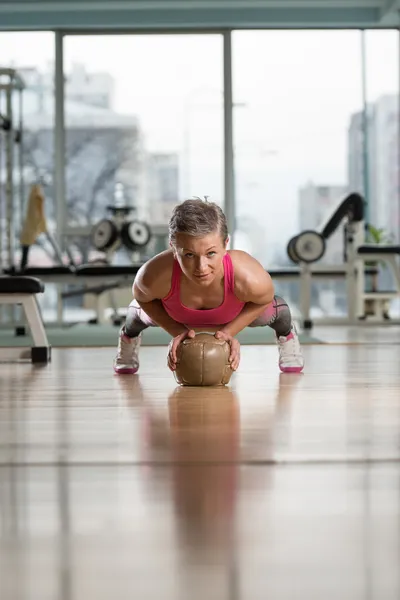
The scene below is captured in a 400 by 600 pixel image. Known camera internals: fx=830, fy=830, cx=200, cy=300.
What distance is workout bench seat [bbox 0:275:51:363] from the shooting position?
9.51ft

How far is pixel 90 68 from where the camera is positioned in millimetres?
7547

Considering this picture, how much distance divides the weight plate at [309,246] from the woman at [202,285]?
3.34 m

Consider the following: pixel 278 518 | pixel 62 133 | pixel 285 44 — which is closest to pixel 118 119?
pixel 62 133

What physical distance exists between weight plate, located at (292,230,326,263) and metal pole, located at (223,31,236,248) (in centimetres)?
188

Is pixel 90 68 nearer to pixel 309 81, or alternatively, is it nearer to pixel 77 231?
pixel 77 231

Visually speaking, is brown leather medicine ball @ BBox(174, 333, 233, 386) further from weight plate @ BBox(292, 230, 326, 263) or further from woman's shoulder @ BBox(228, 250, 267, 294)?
weight plate @ BBox(292, 230, 326, 263)

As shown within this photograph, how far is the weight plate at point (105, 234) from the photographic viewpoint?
6043 millimetres

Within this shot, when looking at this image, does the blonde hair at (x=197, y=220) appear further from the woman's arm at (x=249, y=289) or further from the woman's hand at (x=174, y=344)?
the woman's hand at (x=174, y=344)

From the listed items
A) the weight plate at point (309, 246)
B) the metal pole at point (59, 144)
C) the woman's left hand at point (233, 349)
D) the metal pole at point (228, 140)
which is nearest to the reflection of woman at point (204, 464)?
the woman's left hand at point (233, 349)

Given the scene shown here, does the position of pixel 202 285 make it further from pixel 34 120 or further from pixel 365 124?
pixel 34 120

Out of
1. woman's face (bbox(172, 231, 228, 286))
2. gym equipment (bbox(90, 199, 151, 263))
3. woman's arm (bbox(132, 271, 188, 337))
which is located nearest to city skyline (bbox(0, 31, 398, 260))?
gym equipment (bbox(90, 199, 151, 263))

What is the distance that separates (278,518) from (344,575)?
0.58 feet

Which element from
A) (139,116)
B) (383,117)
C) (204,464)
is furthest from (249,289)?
(383,117)

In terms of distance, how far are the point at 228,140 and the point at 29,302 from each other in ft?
15.8
